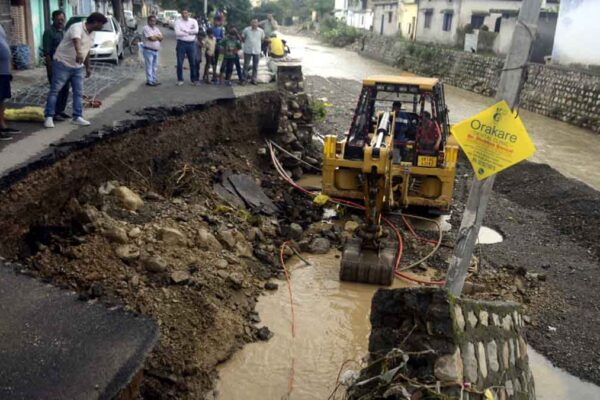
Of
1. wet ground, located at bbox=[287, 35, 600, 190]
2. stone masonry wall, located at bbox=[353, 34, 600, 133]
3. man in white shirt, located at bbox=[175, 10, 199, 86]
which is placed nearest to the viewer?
man in white shirt, located at bbox=[175, 10, 199, 86]

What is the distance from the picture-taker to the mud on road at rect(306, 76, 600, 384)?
22.3 ft

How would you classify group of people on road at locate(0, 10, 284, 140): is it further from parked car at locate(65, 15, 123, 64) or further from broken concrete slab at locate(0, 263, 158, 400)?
broken concrete slab at locate(0, 263, 158, 400)

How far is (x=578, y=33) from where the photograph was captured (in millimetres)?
22109

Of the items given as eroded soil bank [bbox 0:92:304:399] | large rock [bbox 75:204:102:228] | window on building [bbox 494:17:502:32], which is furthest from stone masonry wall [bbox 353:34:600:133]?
large rock [bbox 75:204:102:228]

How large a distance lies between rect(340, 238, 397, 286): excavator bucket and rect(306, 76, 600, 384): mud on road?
43.9 inches

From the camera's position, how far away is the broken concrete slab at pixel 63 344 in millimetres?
3480

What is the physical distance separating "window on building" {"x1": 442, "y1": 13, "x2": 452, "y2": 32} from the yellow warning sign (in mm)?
32625

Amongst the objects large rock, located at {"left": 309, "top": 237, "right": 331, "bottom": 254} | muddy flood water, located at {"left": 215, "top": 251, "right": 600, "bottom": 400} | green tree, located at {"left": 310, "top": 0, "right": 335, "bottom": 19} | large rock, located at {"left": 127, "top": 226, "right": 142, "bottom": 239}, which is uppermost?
green tree, located at {"left": 310, "top": 0, "right": 335, "bottom": 19}

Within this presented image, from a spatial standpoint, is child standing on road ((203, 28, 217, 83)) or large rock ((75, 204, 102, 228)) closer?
large rock ((75, 204, 102, 228))

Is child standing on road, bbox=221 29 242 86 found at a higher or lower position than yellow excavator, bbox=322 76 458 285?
higher

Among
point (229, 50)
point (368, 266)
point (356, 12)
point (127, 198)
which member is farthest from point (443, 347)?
point (356, 12)

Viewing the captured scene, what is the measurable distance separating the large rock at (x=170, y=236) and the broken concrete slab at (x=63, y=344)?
258cm

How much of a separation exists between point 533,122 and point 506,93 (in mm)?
18695

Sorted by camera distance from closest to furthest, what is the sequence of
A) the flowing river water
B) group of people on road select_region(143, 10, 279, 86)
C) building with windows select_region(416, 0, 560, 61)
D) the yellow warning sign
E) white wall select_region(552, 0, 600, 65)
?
the yellow warning sign → the flowing river water → group of people on road select_region(143, 10, 279, 86) → white wall select_region(552, 0, 600, 65) → building with windows select_region(416, 0, 560, 61)
